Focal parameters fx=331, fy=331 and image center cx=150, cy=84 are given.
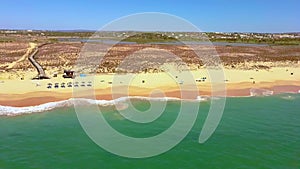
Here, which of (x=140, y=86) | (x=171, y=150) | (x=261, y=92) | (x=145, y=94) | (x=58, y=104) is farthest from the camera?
(x=140, y=86)

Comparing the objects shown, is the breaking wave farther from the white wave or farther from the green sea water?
the white wave

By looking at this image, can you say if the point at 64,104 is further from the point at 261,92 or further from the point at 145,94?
the point at 261,92

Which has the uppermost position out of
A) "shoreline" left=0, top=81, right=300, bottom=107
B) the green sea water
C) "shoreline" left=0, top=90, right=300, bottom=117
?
"shoreline" left=0, top=81, right=300, bottom=107

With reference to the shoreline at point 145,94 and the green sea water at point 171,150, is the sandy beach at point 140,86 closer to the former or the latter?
the shoreline at point 145,94

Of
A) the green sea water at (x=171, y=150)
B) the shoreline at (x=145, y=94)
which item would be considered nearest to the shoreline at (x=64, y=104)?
the shoreline at (x=145, y=94)

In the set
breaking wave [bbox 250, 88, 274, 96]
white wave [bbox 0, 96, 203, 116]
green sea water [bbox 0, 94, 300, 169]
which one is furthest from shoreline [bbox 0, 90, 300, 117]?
breaking wave [bbox 250, 88, 274, 96]

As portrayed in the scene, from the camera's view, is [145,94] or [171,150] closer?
[171,150]

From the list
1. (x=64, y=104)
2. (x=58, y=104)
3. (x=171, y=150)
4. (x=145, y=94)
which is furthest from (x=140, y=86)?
(x=171, y=150)

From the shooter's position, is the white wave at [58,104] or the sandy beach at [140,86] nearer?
the white wave at [58,104]

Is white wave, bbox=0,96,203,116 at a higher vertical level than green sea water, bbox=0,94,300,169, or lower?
higher
